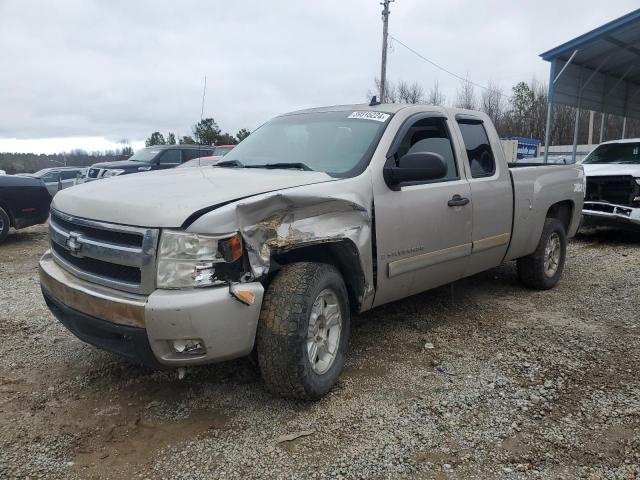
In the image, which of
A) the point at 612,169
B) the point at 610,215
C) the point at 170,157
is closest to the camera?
the point at 610,215

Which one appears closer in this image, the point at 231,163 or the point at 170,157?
the point at 231,163

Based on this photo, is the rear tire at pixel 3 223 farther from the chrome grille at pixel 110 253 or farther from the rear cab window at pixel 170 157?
the rear cab window at pixel 170 157

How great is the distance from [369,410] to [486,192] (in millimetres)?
2260

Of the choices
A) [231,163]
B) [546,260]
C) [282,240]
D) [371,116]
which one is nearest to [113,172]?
[231,163]

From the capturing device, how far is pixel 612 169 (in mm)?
8344

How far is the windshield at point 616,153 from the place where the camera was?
9008 mm

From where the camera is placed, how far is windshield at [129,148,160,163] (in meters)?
14.0

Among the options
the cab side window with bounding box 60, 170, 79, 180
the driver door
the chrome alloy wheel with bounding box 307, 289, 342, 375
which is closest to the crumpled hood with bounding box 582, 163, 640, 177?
the driver door

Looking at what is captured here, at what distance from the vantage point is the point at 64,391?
10.4 feet

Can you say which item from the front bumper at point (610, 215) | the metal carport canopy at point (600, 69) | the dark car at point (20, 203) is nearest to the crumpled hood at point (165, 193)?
the dark car at point (20, 203)

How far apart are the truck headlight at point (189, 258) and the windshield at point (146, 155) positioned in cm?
1213

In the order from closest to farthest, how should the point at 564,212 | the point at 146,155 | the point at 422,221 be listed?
1. the point at 422,221
2. the point at 564,212
3. the point at 146,155

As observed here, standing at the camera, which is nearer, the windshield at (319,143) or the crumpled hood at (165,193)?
the crumpled hood at (165,193)

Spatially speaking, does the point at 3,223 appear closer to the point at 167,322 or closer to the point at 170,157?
the point at 170,157
